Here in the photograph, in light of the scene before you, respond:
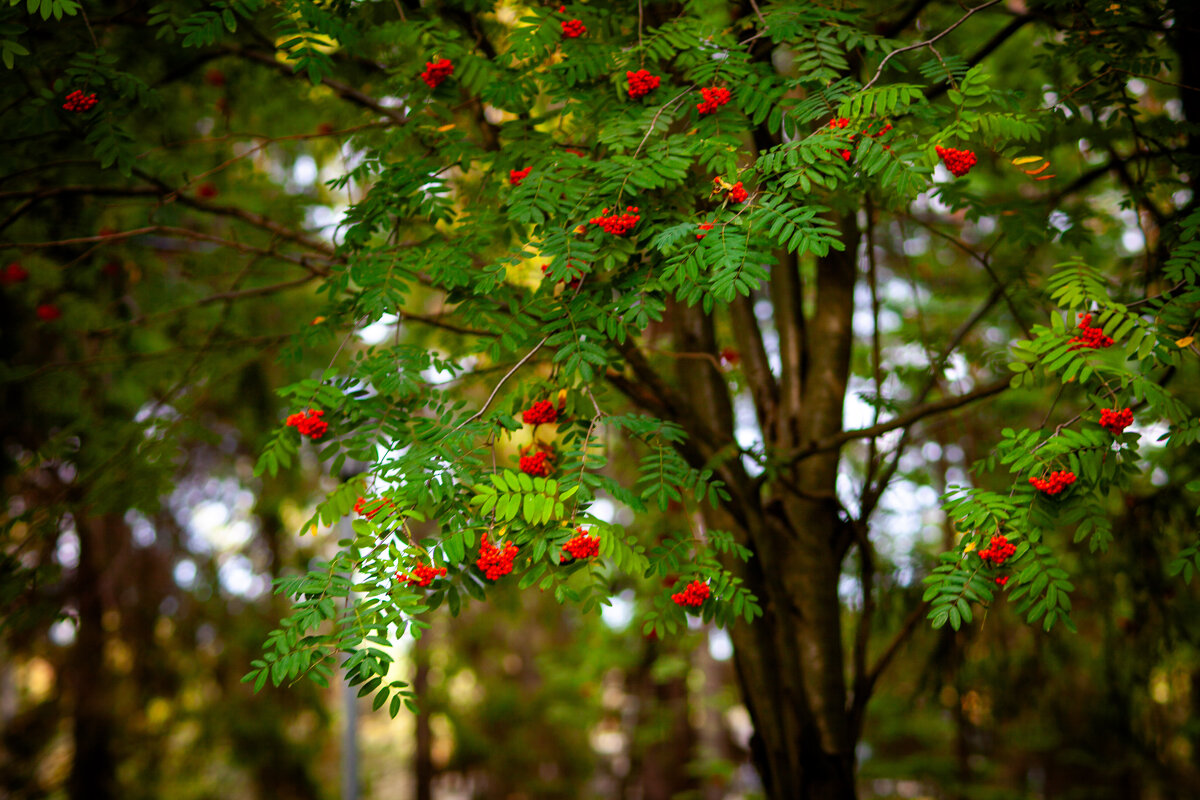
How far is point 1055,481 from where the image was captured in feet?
7.08

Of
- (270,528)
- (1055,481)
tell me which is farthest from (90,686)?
(1055,481)

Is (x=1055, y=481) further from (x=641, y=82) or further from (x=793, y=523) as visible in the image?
(x=641, y=82)

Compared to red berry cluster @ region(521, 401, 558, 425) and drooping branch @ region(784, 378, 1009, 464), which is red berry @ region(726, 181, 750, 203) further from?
drooping branch @ region(784, 378, 1009, 464)

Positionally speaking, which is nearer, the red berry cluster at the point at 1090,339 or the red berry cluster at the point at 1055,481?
the red berry cluster at the point at 1055,481

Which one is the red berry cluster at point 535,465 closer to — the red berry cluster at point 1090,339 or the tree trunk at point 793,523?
the tree trunk at point 793,523

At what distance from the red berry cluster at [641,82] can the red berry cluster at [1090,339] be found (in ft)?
5.19

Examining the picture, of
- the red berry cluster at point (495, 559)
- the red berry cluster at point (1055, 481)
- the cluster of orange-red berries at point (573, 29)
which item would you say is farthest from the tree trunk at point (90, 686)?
the red berry cluster at point (1055, 481)

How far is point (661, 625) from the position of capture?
7.65 ft

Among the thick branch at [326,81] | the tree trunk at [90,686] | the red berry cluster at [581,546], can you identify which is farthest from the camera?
the tree trunk at [90,686]

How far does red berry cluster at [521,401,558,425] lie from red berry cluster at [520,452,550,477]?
0.11 m

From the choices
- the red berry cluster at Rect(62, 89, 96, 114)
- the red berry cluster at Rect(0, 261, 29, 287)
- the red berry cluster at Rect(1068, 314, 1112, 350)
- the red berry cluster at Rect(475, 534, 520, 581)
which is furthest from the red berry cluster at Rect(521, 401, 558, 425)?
the red berry cluster at Rect(0, 261, 29, 287)

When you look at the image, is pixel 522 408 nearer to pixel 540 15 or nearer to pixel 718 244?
pixel 718 244

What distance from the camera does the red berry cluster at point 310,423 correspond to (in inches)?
96.3

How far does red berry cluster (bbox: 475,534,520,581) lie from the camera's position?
6.70 feet
